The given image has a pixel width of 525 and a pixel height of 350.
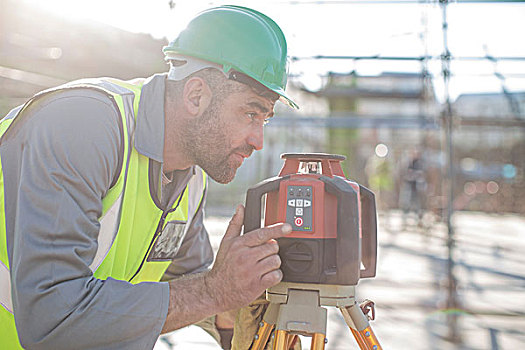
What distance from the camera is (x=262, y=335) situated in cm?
137

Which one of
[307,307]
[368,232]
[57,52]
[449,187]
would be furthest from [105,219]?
[57,52]

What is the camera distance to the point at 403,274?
4816 millimetres

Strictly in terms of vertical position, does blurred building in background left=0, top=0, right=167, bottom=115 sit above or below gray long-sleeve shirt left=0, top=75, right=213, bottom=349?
above

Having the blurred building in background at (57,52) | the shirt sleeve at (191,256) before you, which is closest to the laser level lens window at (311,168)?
the shirt sleeve at (191,256)

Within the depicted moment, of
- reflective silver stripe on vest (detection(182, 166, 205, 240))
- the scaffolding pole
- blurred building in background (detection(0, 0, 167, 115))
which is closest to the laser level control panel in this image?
reflective silver stripe on vest (detection(182, 166, 205, 240))

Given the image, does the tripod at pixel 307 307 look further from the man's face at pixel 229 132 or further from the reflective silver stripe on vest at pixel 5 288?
the reflective silver stripe on vest at pixel 5 288

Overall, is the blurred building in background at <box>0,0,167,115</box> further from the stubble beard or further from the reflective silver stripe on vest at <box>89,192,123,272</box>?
the reflective silver stripe on vest at <box>89,192,123,272</box>

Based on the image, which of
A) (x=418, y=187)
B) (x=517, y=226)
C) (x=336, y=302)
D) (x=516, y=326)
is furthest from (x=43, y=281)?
(x=517, y=226)

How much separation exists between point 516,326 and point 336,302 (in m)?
2.59

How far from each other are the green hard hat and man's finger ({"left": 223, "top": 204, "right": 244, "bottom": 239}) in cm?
38

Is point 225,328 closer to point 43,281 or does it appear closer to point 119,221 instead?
point 119,221

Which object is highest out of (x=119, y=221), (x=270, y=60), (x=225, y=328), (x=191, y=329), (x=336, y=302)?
(x=270, y=60)

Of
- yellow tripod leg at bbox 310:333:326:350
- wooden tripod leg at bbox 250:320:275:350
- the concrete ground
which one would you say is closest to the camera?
yellow tripod leg at bbox 310:333:326:350

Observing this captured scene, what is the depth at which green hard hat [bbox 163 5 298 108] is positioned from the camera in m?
1.39
